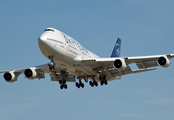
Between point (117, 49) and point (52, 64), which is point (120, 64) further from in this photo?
point (117, 49)

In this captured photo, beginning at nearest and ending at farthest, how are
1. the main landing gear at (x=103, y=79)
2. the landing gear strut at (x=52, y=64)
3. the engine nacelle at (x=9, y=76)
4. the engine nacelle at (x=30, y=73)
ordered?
the landing gear strut at (x=52, y=64), the engine nacelle at (x=30, y=73), the main landing gear at (x=103, y=79), the engine nacelle at (x=9, y=76)

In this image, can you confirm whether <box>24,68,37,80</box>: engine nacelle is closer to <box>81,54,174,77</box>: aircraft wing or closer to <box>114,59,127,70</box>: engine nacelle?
<box>81,54,174,77</box>: aircraft wing

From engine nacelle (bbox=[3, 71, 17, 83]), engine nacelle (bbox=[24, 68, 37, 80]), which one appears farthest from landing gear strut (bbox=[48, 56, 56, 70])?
engine nacelle (bbox=[3, 71, 17, 83])

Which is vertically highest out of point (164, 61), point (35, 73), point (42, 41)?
point (42, 41)

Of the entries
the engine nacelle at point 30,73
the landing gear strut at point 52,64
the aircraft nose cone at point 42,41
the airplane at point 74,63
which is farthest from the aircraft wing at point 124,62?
the engine nacelle at point 30,73

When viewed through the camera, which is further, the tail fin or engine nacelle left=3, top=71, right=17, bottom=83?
the tail fin

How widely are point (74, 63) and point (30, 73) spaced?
24.3 feet

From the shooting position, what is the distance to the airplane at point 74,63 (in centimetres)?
2944

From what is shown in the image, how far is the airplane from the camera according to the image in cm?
2944

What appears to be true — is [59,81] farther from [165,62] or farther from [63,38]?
[165,62]

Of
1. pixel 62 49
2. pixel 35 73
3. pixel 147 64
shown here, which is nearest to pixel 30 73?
pixel 35 73

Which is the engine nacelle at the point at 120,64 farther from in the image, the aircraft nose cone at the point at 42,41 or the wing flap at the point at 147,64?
the aircraft nose cone at the point at 42,41

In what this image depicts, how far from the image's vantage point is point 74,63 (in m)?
31.5

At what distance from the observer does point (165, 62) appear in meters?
30.2
